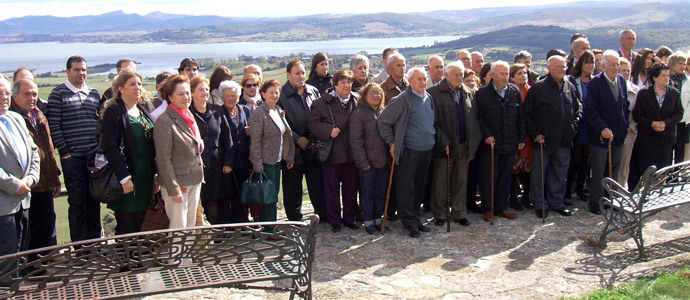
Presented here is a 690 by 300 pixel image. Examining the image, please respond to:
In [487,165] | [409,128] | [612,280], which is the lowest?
[612,280]

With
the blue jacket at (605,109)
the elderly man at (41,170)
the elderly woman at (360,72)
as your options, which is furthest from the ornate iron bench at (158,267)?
the blue jacket at (605,109)

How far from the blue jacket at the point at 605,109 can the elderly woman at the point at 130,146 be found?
4.87 metres

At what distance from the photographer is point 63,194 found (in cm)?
594

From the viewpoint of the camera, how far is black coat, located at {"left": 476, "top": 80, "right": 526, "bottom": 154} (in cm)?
648

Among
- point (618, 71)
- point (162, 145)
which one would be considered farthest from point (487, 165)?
point (162, 145)

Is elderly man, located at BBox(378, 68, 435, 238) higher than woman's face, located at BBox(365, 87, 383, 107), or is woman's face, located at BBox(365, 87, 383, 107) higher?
woman's face, located at BBox(365, 87, 383, 107)

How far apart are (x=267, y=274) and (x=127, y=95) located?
2.15 m

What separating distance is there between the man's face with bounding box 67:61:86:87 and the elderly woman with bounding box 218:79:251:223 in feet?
4.31

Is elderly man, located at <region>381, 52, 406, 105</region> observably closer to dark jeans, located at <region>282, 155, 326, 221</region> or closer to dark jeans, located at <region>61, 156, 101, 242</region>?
dark jeans, located at <region>282, 155, 326, 221</region>

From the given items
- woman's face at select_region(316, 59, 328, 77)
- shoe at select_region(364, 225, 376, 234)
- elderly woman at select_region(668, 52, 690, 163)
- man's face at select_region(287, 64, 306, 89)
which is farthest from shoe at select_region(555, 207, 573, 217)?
man's face at select_region(287, 64, 306, 89)

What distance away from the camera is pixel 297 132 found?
21.0 ft

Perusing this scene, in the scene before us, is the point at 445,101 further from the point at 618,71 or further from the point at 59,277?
the point at 59,277

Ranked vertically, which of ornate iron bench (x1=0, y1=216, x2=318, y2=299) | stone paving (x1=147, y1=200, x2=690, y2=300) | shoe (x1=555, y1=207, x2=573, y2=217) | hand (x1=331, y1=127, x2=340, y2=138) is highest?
hand (x1=331, y1=127, x2=340, y2=138)

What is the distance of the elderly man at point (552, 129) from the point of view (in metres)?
6.61
